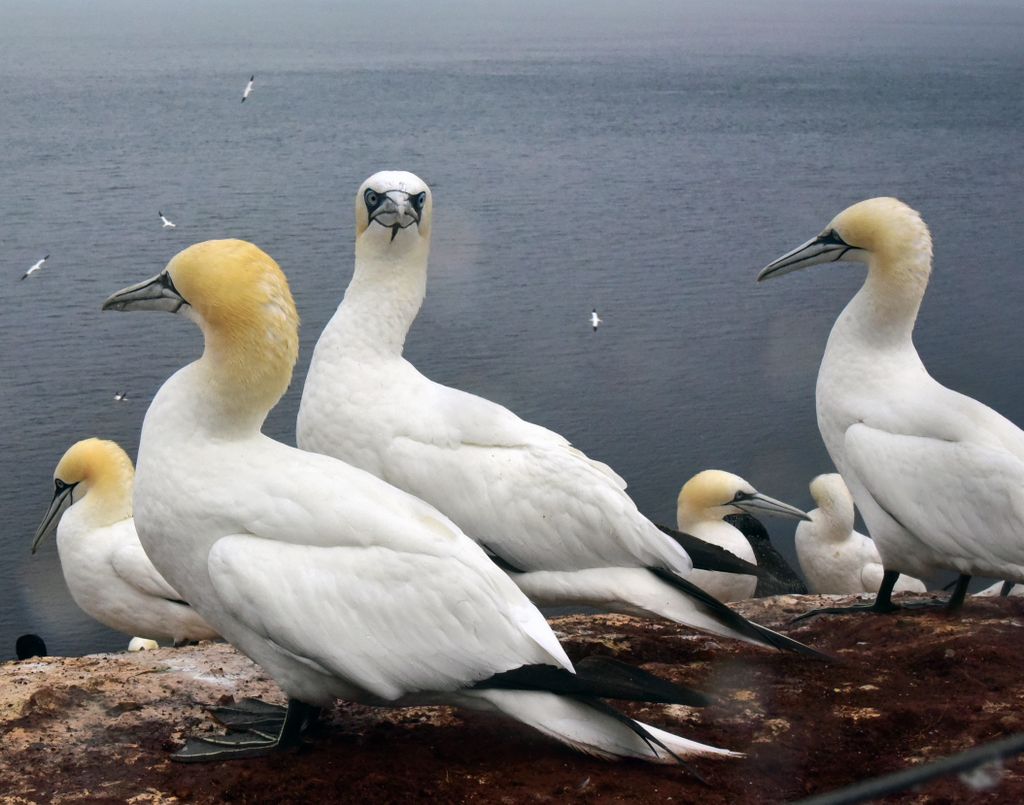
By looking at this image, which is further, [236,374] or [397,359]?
[397,359]

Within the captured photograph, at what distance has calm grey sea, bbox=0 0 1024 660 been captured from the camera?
30.1ft

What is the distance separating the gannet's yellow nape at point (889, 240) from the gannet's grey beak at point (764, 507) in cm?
174

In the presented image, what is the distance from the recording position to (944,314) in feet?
38.5

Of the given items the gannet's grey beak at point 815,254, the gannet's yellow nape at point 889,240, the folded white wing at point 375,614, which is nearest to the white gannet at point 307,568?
the folded white wing at point 375,614

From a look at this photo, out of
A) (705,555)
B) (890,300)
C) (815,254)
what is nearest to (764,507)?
(815,254)

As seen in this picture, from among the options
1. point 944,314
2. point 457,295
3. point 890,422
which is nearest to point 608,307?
point 457,295

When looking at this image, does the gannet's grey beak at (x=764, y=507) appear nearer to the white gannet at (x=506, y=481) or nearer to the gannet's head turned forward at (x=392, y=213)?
the white gannet at (x=506, y=481)

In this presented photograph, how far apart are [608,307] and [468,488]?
674 cm

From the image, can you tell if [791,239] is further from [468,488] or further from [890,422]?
[468,488]

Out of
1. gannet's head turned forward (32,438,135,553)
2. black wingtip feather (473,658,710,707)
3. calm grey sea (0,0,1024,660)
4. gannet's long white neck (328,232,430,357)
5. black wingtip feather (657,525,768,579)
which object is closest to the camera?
black wingtip feather (473,658,710,707)

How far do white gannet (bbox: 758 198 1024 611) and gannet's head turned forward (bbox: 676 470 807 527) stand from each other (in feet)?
4.83

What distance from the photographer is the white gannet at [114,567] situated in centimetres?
633

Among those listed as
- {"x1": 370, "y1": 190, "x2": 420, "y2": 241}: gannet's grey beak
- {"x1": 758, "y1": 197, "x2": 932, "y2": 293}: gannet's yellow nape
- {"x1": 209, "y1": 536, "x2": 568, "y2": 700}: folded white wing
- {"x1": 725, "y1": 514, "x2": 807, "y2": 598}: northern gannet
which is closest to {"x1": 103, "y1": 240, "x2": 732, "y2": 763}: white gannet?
{"x1": 209, "y1": 536, "x2": 568, "y2": 700}: folded white wing

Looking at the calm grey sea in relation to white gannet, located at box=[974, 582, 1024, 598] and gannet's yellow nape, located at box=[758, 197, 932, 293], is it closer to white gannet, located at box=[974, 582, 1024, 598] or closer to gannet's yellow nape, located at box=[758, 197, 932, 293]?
white gannet, located at box=[974, 582, 1024, 598]
